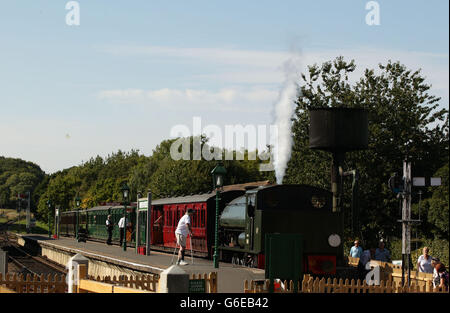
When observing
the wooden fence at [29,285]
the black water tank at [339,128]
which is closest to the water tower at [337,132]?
the black water tank at [339,128]

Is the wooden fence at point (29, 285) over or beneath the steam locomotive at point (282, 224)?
beneath

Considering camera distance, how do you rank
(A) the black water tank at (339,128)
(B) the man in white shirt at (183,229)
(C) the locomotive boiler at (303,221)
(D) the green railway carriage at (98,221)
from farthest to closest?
1. (D) the green railway carriage at (98,221)
2. (B) the man in white shirt at (183,229)
3. (C) the locomotive boiler at (303,221)
4. (A) the black water tank at (339,128)

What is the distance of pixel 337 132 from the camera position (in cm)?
2109

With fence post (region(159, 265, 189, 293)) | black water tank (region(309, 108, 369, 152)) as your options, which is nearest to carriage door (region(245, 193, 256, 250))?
black water tank (region(309, 108, 369, 152))

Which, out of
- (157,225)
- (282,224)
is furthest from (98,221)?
(282,224)

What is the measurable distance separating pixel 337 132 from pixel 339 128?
0.38 feet

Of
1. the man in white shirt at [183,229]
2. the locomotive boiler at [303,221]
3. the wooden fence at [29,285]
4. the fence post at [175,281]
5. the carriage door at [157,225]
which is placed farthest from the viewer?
the carriage door at [157,225]

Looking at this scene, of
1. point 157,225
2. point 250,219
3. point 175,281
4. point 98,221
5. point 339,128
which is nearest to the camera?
point 175,281

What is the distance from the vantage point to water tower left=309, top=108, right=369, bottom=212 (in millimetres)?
21031

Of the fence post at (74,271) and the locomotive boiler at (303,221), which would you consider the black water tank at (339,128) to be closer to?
the locomotive boiler at (303,221)

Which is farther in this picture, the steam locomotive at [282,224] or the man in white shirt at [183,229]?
the man in white shirt at [183,229]

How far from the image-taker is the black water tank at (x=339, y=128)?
21.0 meters

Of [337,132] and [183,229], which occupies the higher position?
[337,132]

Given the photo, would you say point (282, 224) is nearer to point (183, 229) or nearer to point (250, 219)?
point (250, 219)
